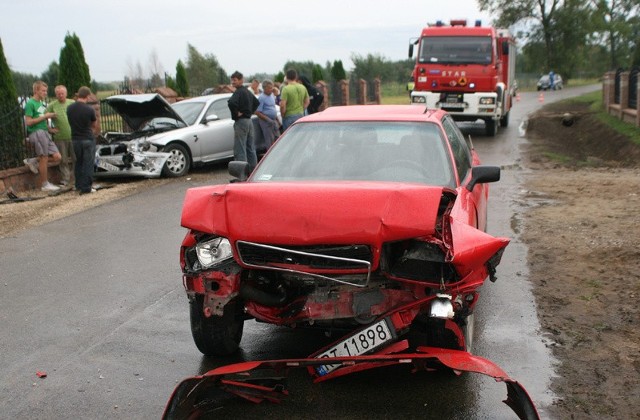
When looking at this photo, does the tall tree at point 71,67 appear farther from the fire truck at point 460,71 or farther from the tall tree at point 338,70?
the tall tree at point 338,70

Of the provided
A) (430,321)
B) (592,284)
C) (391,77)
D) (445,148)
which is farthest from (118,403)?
(391,77)

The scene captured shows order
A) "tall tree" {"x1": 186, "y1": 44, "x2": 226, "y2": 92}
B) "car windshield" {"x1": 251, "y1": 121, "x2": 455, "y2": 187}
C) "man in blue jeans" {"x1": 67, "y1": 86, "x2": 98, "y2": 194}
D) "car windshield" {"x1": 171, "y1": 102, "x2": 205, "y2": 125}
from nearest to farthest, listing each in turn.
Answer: "car windshield" {"x1": 251, "y1": 121, "x2": 455, "y2": 187}, "man in blue jeans" {"x1": 67, "y1": 86, "x2": 98, "y2": 194}, "car windshield" {"x1": 171, "y1": 102, "x2": 205, "y2": 125}, "tall tree" {"x1": 186, "y1": 44, "x2": 226, "y2": 92}

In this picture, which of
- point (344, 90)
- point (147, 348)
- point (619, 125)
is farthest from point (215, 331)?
point (344, 90)

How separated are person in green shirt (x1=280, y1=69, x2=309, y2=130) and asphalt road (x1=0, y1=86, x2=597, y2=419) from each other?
6.77 m

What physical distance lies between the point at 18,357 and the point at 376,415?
2.77 metres

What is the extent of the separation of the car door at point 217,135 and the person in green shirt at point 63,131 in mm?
2456

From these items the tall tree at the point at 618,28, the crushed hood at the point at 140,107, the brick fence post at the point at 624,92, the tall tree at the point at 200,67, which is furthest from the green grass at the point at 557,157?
the tall tree at the point at 618,28

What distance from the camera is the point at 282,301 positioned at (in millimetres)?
4703

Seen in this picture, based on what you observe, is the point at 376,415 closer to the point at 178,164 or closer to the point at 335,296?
the point at 335,296

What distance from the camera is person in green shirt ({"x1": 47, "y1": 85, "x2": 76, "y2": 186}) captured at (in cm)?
1398

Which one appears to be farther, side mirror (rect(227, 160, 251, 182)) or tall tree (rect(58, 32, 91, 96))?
tall tree (rect(58, 32, 91, 96))

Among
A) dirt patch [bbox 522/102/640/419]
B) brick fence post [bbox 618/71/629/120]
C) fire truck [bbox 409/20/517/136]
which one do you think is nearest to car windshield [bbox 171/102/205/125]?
dirt patch [bbox 522/102/640/419]

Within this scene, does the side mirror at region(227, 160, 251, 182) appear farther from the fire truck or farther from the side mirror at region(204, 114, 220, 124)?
the fire truck

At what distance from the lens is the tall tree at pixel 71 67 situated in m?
18.7
